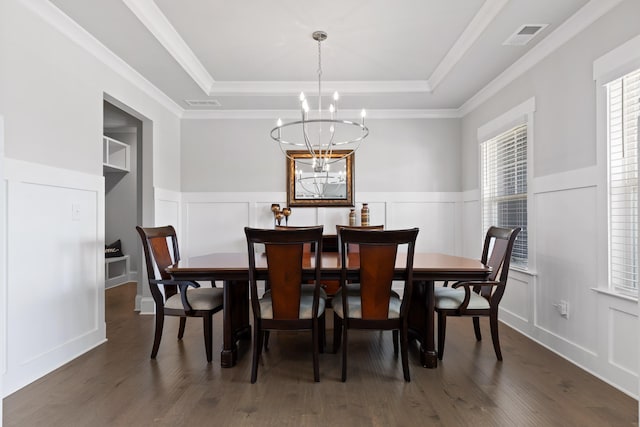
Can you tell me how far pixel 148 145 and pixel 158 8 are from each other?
5.64ft

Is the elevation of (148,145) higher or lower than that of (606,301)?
higher

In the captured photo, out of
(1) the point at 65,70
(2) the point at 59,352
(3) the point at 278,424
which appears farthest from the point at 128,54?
(3) the point at 278,424

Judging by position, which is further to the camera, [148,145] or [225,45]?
[148,145]

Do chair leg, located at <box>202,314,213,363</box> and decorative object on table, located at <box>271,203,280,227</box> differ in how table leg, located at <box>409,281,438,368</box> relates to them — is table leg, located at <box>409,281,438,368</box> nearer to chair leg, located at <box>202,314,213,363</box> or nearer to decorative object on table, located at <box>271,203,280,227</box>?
chair leg, located at <box>202,314,213,363</box>

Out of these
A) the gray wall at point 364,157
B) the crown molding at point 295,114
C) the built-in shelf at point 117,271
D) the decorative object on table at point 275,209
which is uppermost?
the crown molding at point 295,114

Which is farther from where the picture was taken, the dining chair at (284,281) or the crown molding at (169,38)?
the crown molding at (169,38)

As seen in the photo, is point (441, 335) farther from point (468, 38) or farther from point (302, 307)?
point (468, 38)

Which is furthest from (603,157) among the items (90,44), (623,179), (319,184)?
(90,44)

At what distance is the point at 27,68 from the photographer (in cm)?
237

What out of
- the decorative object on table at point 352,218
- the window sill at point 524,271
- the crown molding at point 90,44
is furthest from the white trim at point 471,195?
the crown molding at point 90,44

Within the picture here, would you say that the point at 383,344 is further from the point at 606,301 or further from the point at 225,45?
the point at 225,45

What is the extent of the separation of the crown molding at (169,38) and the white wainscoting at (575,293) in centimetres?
332

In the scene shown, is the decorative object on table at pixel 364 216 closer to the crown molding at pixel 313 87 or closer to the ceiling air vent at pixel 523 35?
the crown molding at pixel 313 87

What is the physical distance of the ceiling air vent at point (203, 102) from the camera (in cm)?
448
